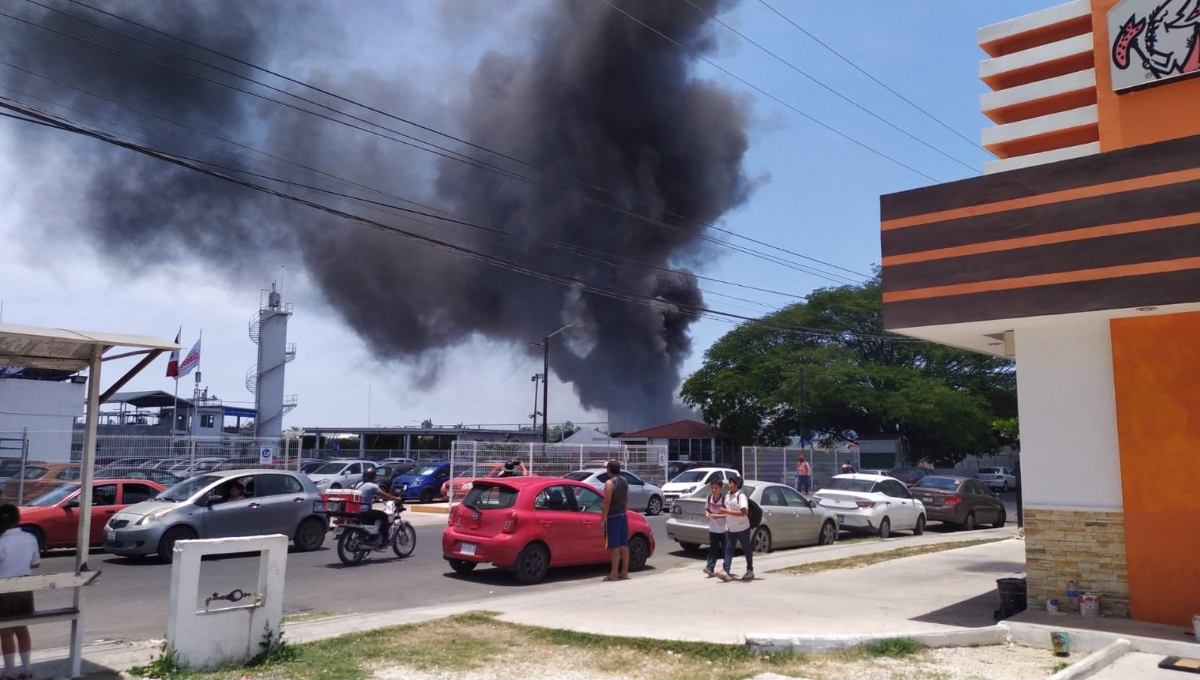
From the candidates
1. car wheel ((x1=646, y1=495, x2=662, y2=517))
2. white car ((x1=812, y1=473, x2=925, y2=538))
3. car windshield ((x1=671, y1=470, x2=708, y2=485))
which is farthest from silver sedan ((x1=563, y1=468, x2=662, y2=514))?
white car ((x1=812, y1=473, x2=925, y2=538))

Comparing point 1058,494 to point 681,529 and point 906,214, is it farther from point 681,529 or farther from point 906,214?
point 681,529

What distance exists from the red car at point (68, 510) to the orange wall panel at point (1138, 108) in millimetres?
14968

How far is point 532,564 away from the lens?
40.1ft

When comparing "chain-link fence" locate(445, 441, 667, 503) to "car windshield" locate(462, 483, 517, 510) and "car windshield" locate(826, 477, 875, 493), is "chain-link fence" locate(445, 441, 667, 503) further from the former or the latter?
"car windshield" locate(462, 483, 517, 510)

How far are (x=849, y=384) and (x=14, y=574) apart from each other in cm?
4745

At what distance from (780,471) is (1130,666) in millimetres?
25300

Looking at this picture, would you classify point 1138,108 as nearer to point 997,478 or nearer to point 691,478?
point 691,478

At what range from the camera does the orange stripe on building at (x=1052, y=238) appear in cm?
783

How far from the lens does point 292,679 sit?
21.4 ft

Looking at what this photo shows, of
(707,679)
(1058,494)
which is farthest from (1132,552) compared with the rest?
(707,679)

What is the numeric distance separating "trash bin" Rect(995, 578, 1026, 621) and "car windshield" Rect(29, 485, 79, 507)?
47.5ft

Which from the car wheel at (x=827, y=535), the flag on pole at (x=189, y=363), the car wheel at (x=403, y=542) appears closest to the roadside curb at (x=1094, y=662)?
the car wheel at (x=827, y=535)

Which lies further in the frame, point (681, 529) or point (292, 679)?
point (681, 529)

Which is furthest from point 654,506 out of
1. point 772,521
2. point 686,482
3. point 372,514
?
point 372,514
